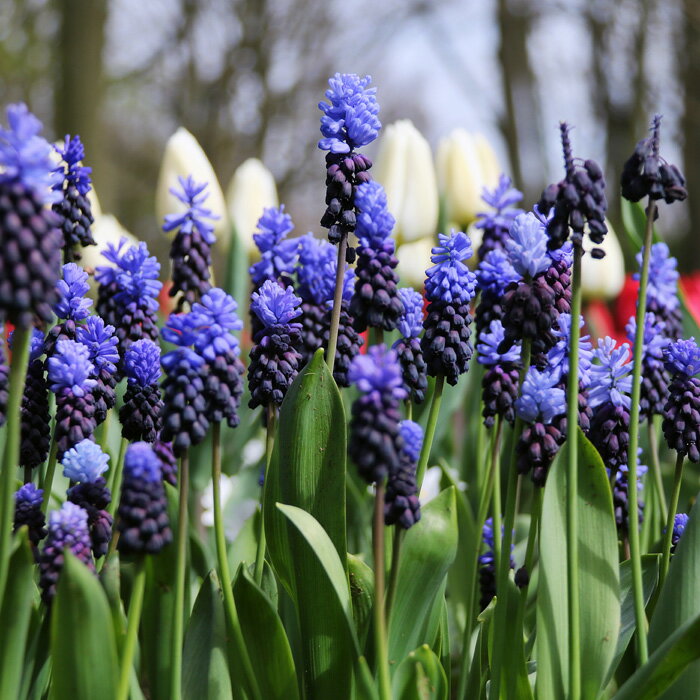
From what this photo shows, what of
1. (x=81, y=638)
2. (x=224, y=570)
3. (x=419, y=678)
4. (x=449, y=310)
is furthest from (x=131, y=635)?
(x=449, y=310)

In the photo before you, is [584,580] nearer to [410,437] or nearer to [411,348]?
[410,437]

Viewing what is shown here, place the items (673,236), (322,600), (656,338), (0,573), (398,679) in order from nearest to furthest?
(0,573) < (398,679) < (322,600) < (656,338) < (673,236)

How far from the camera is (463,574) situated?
2471mm

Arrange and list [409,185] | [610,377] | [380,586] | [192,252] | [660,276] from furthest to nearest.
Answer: [409,185] < [660,276] < [192,252] < [610,377] < [380,586]

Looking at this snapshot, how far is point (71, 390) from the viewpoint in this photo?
1487 mm

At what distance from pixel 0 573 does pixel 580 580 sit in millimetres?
915

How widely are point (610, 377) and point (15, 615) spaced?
1158 mm

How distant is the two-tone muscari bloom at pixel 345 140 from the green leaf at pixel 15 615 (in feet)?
2.49

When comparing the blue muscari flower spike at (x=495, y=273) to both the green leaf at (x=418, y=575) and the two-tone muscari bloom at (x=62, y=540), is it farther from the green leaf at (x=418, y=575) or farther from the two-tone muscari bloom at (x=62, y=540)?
the two-tone muscari bloom at (x=62, y=540)

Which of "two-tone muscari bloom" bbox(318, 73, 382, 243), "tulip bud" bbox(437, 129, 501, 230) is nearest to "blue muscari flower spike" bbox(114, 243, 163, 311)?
"two-tone muscari bloom" bbox(318, 73, 382, 243)

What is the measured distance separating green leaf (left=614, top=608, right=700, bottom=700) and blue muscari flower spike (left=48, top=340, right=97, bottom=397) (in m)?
0.99

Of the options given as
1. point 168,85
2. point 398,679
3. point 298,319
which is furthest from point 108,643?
point 168,85

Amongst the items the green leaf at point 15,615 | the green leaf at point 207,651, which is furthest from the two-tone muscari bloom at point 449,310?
the green leaf at point 15,615

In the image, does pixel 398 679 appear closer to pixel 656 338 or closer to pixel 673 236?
pixel 656 338
